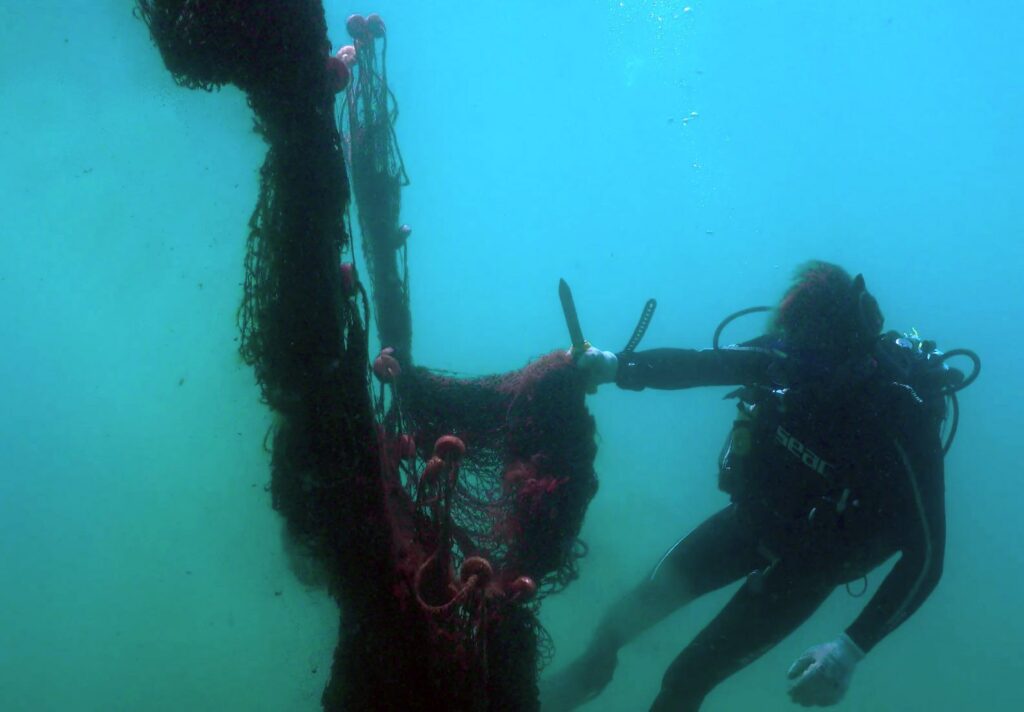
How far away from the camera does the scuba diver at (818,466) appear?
181 inches

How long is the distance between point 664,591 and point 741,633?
1.04 meters

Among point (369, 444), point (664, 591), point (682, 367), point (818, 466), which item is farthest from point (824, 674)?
point (369, 444)

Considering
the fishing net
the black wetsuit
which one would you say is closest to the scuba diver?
the black wetsuit

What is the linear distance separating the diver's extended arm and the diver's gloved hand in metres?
0.08

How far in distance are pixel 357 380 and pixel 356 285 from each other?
0.46 meters

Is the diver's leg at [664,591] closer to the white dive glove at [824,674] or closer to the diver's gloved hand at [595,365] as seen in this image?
the white dive glove at [824,674]

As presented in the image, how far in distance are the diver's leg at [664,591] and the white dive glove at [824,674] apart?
1.25 metres

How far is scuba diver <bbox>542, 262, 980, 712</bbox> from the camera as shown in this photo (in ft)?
15.1

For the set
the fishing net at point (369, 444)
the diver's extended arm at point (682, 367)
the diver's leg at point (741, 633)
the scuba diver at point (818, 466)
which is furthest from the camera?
the diver's leg at point (741, 633)

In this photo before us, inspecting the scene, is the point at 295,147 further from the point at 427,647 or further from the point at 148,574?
the point at 148,574

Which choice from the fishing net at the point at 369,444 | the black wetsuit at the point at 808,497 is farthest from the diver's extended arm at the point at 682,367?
the fishing net at the point at 369,444

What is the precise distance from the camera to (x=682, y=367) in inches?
177

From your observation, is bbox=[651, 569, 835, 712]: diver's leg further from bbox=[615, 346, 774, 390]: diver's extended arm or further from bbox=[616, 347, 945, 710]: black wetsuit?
bbox=[615, 346, 774, 390]: diver's extended arm

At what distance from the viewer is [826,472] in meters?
5.01
